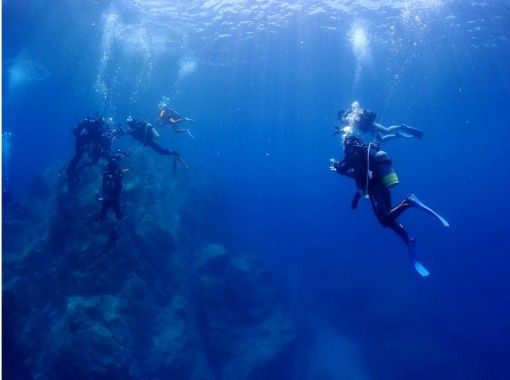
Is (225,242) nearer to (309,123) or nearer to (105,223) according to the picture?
(105,223)

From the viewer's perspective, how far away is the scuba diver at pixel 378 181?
7.38 m

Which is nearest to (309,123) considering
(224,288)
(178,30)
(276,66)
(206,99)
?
(206,99)

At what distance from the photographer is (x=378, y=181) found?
297 inches

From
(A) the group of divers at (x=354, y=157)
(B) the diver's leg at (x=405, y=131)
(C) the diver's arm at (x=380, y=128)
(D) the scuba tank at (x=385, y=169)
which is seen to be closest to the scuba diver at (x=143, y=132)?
(A) the group of divers at (x=354, y=157)

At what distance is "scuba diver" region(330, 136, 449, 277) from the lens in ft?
24.2

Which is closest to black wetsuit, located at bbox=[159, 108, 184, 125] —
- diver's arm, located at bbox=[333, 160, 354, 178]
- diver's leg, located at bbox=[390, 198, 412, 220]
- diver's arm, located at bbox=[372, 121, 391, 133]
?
diver's arm, located at bbox=[372, 121, 391, 133]

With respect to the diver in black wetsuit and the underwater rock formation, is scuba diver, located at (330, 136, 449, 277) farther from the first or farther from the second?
the underwater rock formation

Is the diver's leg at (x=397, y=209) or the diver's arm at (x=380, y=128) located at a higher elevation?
the diver's arm at (x=380, y=128)

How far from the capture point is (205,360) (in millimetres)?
18625

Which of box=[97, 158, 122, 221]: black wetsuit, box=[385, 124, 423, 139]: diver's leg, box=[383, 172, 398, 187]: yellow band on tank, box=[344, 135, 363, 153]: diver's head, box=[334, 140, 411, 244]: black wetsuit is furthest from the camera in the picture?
box=[385, 124, 423, 139]: diver's leg

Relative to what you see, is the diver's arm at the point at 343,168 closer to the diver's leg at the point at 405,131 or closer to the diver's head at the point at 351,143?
the diver's head at the point at 351,143

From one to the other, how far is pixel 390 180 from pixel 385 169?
0.23 meters

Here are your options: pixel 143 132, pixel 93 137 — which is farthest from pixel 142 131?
pixel 93 137

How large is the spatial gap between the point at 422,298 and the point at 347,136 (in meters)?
28.5
